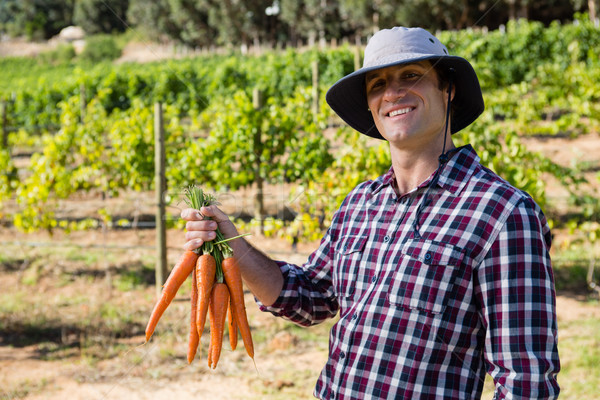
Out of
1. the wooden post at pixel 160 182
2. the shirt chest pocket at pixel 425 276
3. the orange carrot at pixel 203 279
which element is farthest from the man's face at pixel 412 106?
the wooden post at pixel 160 182

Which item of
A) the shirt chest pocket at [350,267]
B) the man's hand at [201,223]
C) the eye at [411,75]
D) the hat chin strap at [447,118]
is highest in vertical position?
the eye at [411,75]

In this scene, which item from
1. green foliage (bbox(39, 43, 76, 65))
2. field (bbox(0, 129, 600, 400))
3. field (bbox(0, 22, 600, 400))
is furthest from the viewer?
green foliage (bbox(39, 43, 76, 65))

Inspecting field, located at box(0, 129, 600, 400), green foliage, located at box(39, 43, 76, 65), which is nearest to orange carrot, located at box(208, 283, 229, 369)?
field, located at box(0, 129, 600, 400)

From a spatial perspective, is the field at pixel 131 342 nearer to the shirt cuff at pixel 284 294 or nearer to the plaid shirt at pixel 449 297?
the shirt cuff at pixel 284 294

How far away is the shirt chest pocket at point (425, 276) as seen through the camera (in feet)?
4.59

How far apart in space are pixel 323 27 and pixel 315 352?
42368 mm

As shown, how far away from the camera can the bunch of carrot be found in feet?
5.80

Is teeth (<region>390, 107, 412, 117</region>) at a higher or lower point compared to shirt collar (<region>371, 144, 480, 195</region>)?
higher

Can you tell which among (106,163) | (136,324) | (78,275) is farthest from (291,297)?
(106,163)

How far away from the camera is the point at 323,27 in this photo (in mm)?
44062

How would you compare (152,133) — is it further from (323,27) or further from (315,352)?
(323,27)

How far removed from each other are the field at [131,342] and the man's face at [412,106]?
6.05 feet

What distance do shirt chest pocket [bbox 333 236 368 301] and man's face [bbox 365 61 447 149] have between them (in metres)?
0.32

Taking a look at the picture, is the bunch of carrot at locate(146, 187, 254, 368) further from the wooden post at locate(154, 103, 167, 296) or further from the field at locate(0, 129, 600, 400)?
the wooden post at locate(154, 103, 167, 296)
